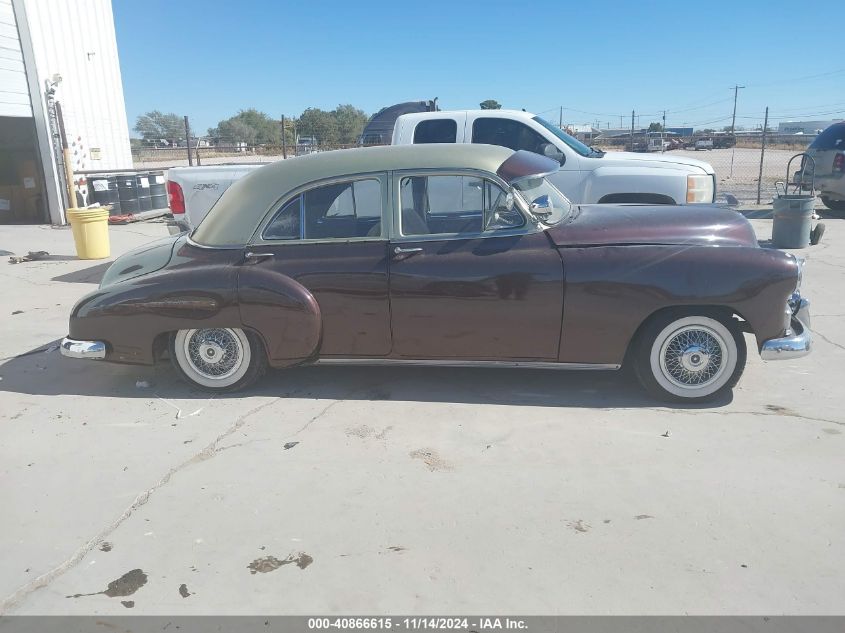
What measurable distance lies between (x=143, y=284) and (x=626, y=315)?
10.8ft

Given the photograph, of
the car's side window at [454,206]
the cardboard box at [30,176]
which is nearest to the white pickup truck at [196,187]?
the car's side window at [454,206]

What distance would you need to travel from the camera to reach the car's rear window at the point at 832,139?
13.1m

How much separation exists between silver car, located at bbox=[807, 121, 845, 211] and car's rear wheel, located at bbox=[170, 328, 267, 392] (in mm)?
12950

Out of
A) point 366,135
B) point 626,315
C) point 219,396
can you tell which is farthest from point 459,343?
point 366,135

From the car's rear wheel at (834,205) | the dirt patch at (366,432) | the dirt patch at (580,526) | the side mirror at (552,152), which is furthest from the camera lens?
the car's rear wheel at (834,205)

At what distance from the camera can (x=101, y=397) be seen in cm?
469

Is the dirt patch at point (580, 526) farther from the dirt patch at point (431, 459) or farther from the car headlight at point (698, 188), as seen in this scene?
the car headlight at point (698, 188)

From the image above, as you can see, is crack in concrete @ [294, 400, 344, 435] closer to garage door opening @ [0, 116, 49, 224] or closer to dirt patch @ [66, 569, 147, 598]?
dirt patch @ [66, 569, 147, 598]

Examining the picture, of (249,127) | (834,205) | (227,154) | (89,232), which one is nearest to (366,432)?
(89,232)

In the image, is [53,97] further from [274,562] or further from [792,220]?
[792,220]

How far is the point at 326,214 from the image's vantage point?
447 cm

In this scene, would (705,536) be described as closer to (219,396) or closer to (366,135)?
(219,396)

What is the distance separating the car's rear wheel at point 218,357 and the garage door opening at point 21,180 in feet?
39.6

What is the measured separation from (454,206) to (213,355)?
6.67ft
